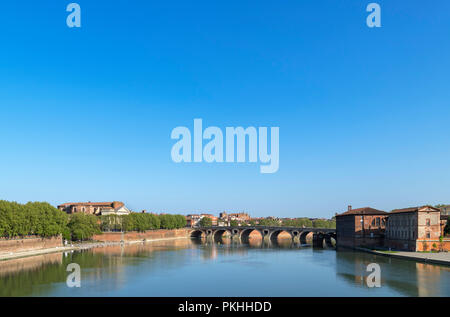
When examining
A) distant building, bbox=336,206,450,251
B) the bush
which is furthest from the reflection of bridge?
the bush

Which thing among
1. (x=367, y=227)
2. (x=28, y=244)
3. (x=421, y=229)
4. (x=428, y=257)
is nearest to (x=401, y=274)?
(x=428, y=257)

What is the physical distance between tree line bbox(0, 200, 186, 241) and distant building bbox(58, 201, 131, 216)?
18462mm

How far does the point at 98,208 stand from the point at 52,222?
6864 centimetres

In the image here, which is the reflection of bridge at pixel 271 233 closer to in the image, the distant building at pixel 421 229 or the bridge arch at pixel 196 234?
the bridge arch at pixel 196 234

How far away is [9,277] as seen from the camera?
143ft

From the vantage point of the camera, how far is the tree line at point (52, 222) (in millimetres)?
63594

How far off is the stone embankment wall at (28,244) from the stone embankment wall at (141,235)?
25.0 m

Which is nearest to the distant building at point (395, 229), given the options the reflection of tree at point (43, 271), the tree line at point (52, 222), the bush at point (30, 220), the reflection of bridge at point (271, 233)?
the reflection of bridge at point (271, 233)

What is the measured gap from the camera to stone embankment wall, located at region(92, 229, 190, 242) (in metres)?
105

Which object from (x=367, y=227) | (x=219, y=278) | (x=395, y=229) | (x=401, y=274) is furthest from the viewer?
(x=367, y=227)

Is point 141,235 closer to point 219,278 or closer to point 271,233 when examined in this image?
point 271,233

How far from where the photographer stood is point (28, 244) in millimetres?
68625
